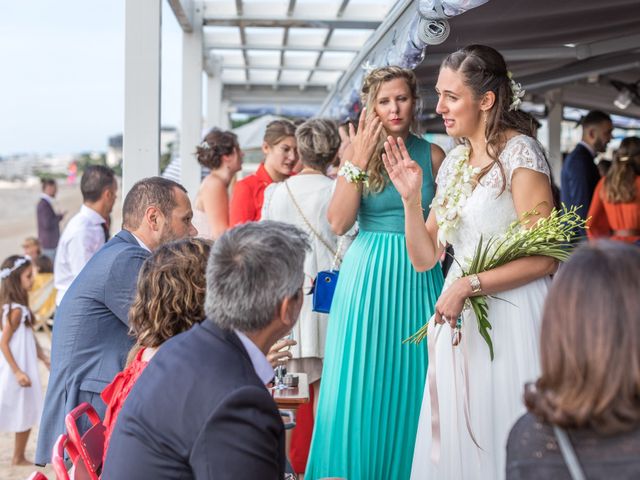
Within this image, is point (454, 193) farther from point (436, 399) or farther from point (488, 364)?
point (436, 399)

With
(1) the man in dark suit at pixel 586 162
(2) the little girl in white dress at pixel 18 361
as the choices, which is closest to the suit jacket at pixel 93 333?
(2) the little girl in white dress at pixel 18 361

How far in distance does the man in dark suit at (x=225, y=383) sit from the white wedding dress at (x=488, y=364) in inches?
47.6

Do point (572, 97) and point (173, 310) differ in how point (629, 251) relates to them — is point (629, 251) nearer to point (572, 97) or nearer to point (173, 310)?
point (173, 310)

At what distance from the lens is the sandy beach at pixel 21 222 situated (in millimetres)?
6636

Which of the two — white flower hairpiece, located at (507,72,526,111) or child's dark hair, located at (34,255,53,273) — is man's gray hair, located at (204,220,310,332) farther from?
Result: child's dark hair, located at (34,255,53,273)

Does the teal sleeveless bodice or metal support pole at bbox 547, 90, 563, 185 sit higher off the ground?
metal support pole at bbox 547, 90, 563, 185

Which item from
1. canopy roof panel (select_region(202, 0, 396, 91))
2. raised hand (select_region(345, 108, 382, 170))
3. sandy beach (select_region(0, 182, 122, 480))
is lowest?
sandy beach (select_region(0, 182, 122, 480))

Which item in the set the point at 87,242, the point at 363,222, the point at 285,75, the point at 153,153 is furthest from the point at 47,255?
the point at 363,222

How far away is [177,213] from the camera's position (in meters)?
3.75

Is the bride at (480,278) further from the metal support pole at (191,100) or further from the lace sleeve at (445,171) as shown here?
the metal support pole at (191,100)

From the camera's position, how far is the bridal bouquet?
3.11 meters

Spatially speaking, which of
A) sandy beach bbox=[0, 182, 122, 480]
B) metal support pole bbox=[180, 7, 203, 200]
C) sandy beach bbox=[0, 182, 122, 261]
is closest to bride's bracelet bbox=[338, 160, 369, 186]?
sandy beach bbox=[0, 182, 122, 480]

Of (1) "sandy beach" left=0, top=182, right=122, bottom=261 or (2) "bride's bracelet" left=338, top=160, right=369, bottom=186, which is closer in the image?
(2) "bride's bracelet" left=338, top=160, right=369, bottom=186

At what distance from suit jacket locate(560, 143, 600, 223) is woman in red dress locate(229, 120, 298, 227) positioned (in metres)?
2.78
